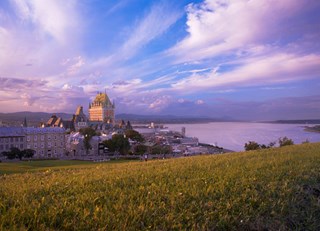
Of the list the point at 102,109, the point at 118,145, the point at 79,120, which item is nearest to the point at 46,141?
the point at 118,145

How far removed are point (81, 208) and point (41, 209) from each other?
1.46 ft

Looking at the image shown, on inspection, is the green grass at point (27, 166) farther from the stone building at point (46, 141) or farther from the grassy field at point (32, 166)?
the stone building at point (46, 141)

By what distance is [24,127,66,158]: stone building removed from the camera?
5648cm

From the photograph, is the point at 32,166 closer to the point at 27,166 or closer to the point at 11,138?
the point at 27,166

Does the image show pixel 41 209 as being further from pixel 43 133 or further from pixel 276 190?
pixel 43 133

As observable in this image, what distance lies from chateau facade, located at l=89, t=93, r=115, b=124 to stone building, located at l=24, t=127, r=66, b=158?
67.7 metres

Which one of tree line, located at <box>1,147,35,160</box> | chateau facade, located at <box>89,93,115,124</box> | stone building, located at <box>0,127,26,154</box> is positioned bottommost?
tree line, located at <box>1,147,35,160</box>

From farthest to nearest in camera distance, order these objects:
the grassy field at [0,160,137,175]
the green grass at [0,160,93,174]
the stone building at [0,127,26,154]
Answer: the stone building at [0,127,26,154] < the green grass at [0,160,93,174] < the grassy field at [0,160,137,175]

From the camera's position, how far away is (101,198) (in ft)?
13.2

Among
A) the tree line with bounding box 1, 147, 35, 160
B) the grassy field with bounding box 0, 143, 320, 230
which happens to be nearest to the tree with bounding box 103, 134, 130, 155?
the tree line with bounding box 1, 147, 35, 160

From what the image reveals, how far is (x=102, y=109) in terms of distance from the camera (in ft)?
430

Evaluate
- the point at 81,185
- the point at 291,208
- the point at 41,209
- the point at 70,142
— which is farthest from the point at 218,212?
the point at 70,142

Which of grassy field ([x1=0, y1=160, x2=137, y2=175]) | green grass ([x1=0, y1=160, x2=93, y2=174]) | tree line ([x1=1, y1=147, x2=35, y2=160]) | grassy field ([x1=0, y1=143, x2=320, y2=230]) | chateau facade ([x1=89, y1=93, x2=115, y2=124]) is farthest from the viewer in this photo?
chateau facade ([x1=89, y1=93, x2=115, y2=124])

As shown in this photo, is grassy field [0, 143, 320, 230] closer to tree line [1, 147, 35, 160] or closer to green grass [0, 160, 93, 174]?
green grass [0, 160, 93, 174]
